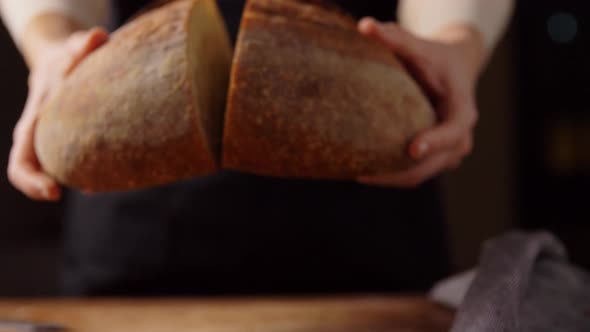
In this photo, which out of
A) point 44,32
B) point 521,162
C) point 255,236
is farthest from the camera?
point 521,162

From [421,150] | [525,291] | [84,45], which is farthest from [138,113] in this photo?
[525,291]

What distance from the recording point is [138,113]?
82 centimetres

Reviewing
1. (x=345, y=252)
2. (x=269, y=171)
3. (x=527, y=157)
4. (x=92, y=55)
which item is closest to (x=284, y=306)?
(x=345, y=252)

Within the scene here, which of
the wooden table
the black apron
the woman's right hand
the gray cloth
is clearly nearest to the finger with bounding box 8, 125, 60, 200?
the woman's right hand

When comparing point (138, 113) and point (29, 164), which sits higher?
point (138, 113)

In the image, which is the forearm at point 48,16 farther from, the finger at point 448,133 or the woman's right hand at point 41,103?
the finger at point 448,133

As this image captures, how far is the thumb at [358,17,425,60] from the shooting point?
914 mm

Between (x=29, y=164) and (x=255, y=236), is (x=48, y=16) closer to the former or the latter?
(x=29, y=164)

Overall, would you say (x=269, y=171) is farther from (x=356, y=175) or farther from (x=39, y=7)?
(x=39, y=7)

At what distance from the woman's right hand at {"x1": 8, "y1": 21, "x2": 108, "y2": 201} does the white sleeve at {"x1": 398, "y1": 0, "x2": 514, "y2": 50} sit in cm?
52

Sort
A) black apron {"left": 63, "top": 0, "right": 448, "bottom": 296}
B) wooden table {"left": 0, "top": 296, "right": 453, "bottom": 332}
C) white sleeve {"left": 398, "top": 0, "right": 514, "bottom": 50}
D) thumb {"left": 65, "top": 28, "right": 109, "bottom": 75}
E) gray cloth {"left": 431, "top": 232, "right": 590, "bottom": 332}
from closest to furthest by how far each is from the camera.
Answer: gray cloth {"left": 431, "top": 232, "right": 590, "bottom": 332} → thumb {"left": 65, "top": 28, "right": 109, "bottom": 75} → wooden table {"left": 0, "top": 296, "right": 453, "bottom": 332} → white sleeve {"left": 398, "top": 0, "right": 514, "bottom": 50} → black apron {"left": 63, "top": 0, "right": 448, "bottom": 296}

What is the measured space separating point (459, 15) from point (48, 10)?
0.62 metres

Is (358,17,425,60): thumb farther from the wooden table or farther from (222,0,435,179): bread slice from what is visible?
the wooden table

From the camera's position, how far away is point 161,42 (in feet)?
2.77
